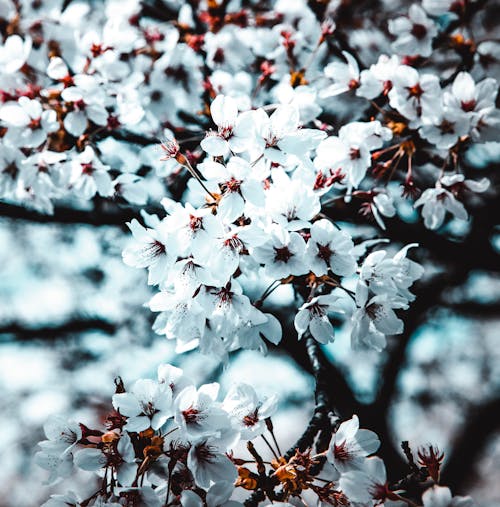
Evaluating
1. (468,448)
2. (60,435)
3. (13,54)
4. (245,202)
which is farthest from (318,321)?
(468,448)

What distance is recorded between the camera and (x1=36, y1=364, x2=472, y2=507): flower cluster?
114cm

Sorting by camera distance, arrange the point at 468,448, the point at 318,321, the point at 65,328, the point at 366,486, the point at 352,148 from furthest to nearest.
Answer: the point at 65,328 < the point at 468,448 < the point at 352,148 < the point at 318,321 < the point at 366,486

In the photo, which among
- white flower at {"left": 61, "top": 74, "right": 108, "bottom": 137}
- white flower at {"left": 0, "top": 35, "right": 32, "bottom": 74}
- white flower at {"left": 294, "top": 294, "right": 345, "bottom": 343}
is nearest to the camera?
white flower at {"left": 294, "top": 294, "right": 345, "bottom": 343}

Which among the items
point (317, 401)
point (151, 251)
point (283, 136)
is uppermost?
point (283, 136)

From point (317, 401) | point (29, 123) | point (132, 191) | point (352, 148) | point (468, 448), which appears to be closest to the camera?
point (317, 401)

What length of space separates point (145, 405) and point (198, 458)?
20 cm

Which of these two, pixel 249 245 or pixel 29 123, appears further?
pixel 29 123

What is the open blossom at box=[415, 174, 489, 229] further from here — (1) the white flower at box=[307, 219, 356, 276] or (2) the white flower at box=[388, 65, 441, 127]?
(1) the white flower at box=[307, 219, 356, 276]

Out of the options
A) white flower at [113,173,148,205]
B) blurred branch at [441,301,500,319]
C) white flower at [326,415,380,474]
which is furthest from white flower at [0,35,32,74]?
blurred branch at [441,301,500,319]

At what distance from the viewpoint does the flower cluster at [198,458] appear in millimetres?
1142

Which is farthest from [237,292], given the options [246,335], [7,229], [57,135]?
[7,229]

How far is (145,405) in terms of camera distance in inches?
48.9

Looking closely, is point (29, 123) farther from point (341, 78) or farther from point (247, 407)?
point (247, 407)

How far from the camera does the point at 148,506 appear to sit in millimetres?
1152
